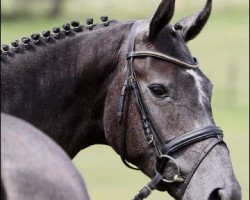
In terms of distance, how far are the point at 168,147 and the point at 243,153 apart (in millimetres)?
19558

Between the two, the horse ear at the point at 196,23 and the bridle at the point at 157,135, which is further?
the horse ear at the point at 196,23

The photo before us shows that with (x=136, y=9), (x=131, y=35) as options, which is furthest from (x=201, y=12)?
(x=136, y=9)

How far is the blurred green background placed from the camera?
930 inches

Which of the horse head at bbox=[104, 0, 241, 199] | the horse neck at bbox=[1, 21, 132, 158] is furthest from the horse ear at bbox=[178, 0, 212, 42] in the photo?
the horse neck at bbox=[1, 21, 132, 158]

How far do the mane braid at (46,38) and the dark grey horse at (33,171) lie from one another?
1.69 metres

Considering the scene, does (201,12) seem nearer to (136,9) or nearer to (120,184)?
(120,184)

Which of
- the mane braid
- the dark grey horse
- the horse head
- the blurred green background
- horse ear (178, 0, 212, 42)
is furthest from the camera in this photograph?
the blurred green background

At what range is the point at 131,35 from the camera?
7.14m

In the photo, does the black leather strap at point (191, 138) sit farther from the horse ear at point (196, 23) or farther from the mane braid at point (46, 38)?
the mane braid at point (46, 38)

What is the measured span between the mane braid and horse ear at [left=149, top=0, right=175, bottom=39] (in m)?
0.41

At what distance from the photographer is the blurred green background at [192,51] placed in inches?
930

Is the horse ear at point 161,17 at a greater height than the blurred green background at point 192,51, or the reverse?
the horse ear at point 161,17

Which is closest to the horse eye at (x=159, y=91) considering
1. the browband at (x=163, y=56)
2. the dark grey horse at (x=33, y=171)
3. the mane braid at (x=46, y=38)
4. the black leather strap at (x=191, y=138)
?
the browband at (x=163, y=56)

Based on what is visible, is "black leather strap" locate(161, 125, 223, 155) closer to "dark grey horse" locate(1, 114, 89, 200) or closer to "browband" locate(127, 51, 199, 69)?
"browband" locate(127, 51, 199, 69)
